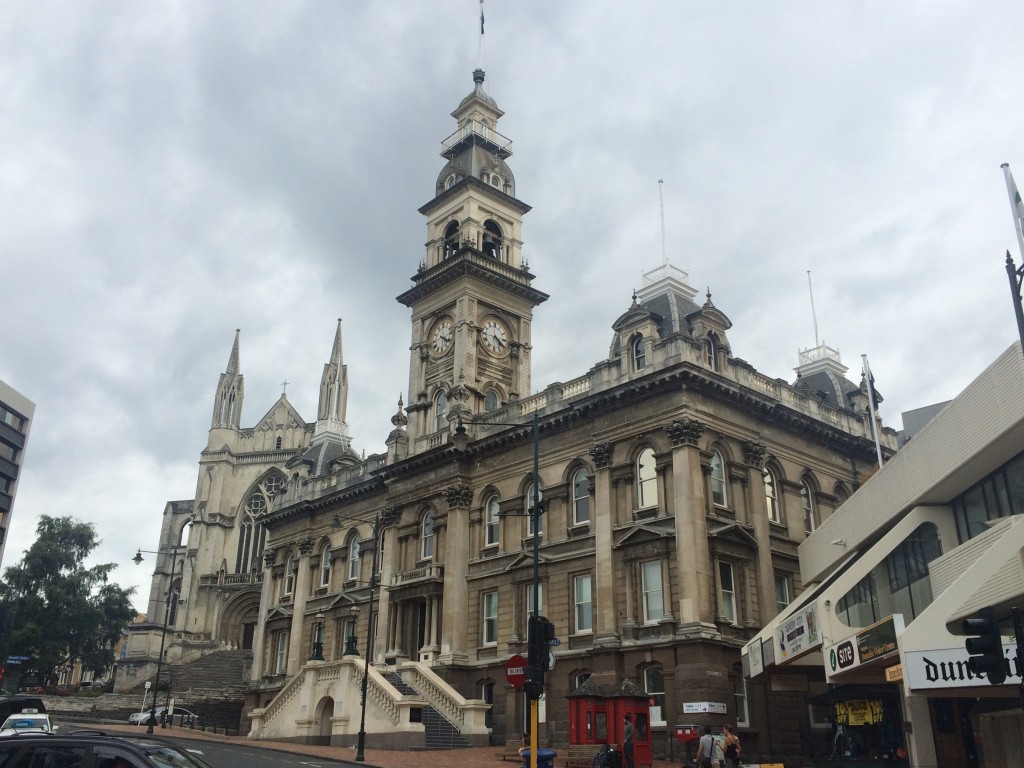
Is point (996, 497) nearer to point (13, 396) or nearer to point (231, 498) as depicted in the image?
point (231, 498)

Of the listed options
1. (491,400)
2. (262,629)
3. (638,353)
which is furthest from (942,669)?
(262,629)

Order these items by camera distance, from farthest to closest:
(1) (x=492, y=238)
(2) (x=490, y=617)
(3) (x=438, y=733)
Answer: (1) (x=492, y=238) → (2) (x=490, y=617) → (3) (x=438, y=733)

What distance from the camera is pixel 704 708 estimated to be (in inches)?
1194

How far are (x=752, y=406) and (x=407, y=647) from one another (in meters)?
19.6

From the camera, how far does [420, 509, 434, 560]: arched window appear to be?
4469 cm

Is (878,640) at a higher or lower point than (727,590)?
lower

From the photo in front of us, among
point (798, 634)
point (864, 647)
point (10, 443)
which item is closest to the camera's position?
point (864, 647)

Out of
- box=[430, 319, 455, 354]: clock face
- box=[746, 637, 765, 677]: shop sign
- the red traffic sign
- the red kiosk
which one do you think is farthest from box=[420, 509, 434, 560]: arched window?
the red traffic sign

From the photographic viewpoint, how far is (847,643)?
2345cm

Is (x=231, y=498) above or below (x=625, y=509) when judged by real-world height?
above

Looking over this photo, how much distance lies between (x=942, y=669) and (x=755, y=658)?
475 inches

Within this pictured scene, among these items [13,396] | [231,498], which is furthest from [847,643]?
[13,396]

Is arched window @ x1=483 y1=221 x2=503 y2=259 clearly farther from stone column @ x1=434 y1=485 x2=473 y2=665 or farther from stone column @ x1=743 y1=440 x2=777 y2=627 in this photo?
stone column @ x1=743 y1=440 x2=777 y2=627

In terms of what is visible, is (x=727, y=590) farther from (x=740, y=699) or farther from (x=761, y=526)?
(x=740, y=699)
